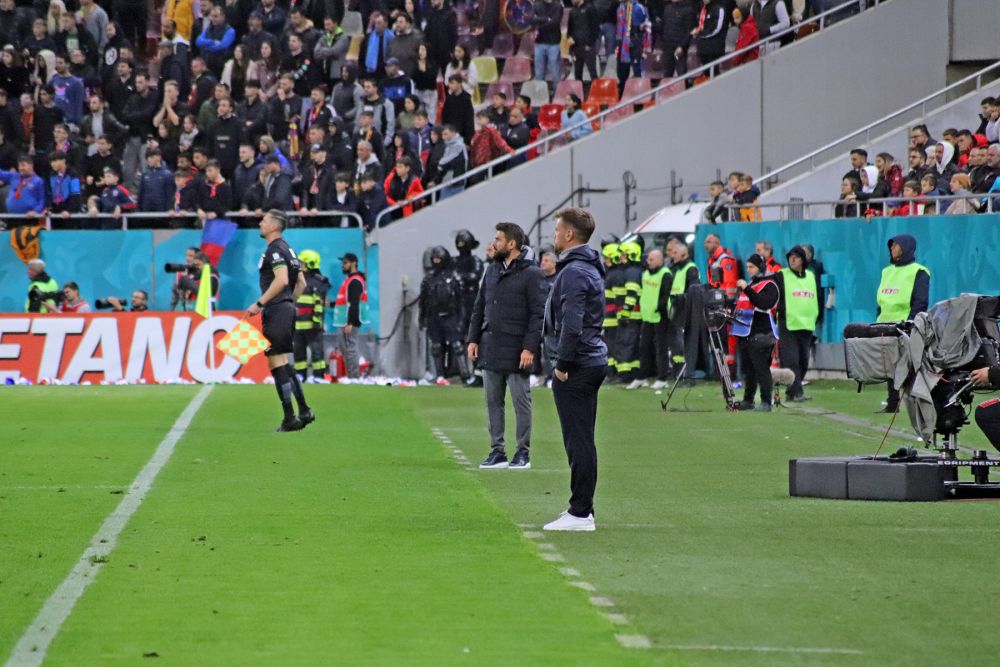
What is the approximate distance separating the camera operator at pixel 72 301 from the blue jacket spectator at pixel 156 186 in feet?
6.88

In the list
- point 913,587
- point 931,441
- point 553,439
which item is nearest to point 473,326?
point 553,439

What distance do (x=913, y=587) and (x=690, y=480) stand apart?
5869 mm

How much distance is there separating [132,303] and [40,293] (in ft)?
5.19

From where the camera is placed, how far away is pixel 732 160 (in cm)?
3547

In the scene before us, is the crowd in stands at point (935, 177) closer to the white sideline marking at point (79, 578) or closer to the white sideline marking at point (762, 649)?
the white sideline marking at point (79, 578)

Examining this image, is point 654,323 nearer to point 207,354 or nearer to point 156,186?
point 207,354

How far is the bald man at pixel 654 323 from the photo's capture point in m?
28.9

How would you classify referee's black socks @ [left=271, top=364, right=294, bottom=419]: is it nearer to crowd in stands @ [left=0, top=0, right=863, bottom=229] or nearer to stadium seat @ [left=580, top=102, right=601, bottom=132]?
crowd in stands @ [left=0, top=0, right=863, bottom=229]

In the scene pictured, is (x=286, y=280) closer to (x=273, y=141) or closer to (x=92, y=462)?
(x=92, y=462)

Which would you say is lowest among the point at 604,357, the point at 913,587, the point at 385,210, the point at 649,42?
the point at 913,587

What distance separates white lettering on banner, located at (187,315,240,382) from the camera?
31.4 meters

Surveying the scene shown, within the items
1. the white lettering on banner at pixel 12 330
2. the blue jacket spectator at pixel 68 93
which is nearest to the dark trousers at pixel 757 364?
the white lettering on banner at pixel 12 330

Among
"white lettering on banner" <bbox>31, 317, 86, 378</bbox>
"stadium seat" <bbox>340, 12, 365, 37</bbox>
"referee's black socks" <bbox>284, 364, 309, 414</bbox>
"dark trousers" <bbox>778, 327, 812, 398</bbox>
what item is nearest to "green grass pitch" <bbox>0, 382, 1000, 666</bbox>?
"referee's black socks" <bbox>284, 364, 309, 414</bbox>

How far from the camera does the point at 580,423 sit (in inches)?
458
